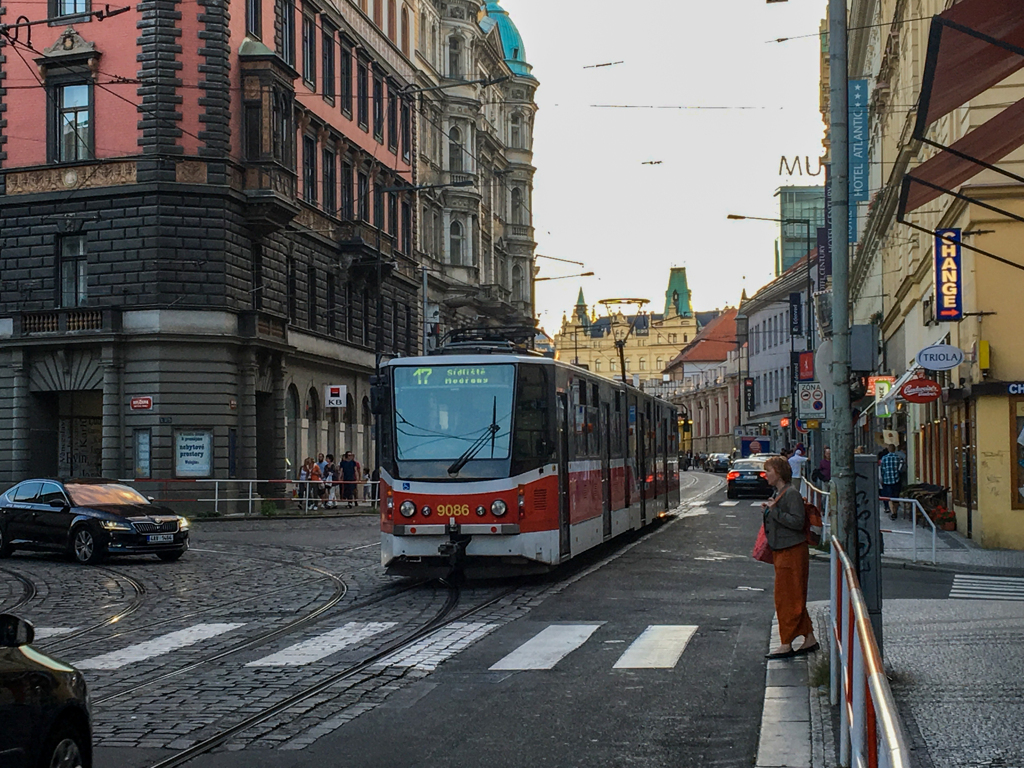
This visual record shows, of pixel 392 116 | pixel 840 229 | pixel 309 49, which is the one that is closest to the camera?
pixel 840 229

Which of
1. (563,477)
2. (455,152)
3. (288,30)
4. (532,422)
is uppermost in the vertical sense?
(455,152)

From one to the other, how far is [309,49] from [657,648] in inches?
1547

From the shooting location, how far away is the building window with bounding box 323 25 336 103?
165 ft

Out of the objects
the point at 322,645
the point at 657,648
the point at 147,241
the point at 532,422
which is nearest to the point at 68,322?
the point at 147,241

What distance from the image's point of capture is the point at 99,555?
23281 millimetres

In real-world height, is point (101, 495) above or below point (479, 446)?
below

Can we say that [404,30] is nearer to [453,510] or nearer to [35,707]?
[453,510]

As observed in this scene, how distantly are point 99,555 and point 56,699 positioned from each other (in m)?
17.7

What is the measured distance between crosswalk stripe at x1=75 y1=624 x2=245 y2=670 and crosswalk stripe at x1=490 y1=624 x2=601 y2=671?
3.07 m

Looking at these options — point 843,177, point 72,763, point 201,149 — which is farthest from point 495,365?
point 201,149

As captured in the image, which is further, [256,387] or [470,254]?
[470,254]

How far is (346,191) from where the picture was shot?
2066 inches

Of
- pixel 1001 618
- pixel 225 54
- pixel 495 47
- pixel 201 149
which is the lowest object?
pixel 1001 618

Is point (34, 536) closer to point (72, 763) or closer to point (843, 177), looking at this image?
point (843, 177)
